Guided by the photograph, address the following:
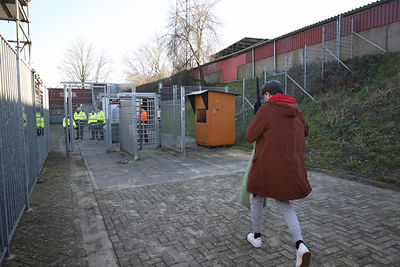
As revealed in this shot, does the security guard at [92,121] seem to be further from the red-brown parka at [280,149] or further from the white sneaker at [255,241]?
the red-brown parka at [280,149]

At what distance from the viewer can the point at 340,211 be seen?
13.5 feet

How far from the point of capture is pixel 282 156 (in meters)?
2.64

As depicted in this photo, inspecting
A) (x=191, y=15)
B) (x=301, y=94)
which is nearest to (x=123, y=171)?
(x=301, y=94)

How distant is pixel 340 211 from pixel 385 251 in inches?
46.1

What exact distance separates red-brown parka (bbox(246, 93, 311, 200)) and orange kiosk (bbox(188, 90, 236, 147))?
7690 millimetres

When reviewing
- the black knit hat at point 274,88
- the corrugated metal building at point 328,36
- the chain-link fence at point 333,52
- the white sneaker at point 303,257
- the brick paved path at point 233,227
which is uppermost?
the corrugated metal building at point 328,36

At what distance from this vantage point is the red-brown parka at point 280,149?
2.63m

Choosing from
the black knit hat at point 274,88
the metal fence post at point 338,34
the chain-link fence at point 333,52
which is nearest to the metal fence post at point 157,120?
the chain-link fence at point 333,52

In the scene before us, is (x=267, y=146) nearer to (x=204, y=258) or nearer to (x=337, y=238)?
(x=204, y=258)

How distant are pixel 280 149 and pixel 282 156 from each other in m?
0.07

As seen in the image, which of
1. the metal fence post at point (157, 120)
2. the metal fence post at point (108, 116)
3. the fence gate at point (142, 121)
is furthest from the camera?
the metal fence post at point (157, 120)

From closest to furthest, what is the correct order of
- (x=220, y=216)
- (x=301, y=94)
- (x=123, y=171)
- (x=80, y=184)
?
(x=220, y=216), (x=80, y=184), (x=123, y=171), (x=301, y=94)

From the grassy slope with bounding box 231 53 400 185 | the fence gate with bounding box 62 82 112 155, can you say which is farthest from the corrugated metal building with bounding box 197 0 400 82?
the fence gate with bounding box 62 82 112 155

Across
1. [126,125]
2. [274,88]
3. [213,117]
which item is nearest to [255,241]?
[274,88]
